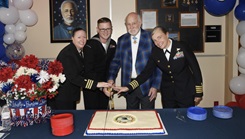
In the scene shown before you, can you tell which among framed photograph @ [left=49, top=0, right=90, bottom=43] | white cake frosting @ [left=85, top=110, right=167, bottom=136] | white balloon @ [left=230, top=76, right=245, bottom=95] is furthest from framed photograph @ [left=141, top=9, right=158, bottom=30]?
white cake frosting @ [left=85, top=110, right=167, bottom=136]

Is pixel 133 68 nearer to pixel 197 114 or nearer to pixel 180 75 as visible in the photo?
pixel 180 75

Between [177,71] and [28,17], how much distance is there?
2.51 meters

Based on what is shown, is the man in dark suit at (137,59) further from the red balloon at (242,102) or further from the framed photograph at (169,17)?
the red balloon at (242,102)

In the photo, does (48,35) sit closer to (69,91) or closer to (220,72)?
(69,91)

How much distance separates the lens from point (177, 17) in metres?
3.60

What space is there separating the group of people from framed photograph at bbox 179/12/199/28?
1245 millimetres

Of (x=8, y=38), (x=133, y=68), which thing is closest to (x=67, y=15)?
(x=8, y=38)

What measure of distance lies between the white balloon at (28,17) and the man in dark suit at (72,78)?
1.55m

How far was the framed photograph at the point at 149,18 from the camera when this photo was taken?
3.56m

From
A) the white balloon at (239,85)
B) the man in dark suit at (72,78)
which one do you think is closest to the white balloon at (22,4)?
the man in dark suit at (72,78)

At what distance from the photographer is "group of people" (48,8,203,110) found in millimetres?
2174

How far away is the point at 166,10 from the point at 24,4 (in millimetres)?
2232

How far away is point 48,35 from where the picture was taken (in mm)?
3646

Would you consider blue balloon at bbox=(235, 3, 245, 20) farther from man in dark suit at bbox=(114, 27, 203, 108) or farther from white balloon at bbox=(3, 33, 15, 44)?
white balloon at bbox=(3, 33, 15, 44)
